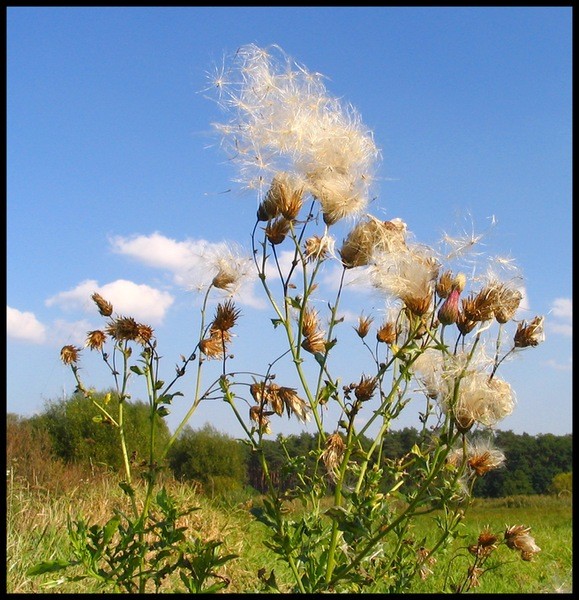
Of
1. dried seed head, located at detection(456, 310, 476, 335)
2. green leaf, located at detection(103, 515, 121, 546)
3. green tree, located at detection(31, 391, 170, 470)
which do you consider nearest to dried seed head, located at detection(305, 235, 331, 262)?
dried seed head, located at detection(456, 310, 476, 335)

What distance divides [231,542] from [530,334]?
5.24 metres

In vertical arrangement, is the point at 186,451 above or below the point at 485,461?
below

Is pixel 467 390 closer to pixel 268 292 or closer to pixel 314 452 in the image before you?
pixel 314 452

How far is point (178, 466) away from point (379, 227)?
1114 centimetres

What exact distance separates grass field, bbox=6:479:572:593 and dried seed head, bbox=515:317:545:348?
1.57 metres

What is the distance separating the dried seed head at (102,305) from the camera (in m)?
2.18

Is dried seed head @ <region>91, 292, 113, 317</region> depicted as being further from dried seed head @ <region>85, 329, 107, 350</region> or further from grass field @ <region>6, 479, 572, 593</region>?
grass field @ <region>6, 479, 572, 593</region>

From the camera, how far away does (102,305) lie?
218 cm

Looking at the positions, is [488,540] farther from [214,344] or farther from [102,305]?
[102,305]

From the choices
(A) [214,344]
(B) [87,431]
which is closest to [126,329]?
(A) [214,344]

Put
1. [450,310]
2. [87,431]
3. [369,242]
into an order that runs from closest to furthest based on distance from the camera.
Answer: [450,310], [369,242], [87,431]

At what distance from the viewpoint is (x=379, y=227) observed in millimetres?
1788

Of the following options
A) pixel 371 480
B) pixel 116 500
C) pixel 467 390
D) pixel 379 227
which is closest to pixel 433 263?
pixel 379 227

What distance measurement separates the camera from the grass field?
14.3 ft
